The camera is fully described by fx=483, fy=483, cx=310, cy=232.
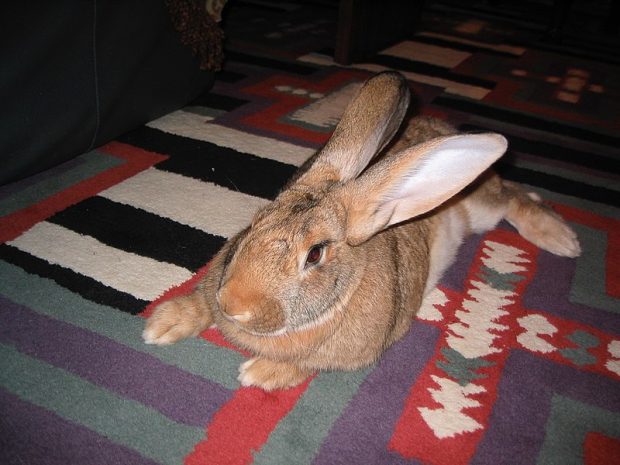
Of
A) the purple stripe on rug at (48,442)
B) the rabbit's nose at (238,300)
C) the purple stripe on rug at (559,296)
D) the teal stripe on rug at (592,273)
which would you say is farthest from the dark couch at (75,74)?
the teal stripe on rug at (592,273)

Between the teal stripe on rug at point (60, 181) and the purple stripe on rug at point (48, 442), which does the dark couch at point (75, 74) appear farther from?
the purple stripe on rug at point (48, 442)

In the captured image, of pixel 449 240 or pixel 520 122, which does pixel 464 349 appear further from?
pixel 520 122

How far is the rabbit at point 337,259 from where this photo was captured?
0.92 metres

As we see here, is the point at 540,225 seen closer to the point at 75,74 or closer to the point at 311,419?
the point at 311,419

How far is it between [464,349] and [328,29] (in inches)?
130

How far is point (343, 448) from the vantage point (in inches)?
38.4

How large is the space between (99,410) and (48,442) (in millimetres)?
103

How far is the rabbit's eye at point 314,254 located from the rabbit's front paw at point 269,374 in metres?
0.27

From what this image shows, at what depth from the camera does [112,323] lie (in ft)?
3.85

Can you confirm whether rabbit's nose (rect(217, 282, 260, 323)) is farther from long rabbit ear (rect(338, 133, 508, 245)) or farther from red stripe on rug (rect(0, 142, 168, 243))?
red stripe on rug (rect(0, 142, 168, 243))

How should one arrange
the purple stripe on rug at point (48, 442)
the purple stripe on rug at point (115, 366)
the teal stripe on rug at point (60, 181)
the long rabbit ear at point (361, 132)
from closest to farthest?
the purple stripe on rug at point (48, 442) < the purple stripe on rug at point (115, 366) < the long rabbit ear at point (361, 132) < the teal stripe on rug at point (60, 181)

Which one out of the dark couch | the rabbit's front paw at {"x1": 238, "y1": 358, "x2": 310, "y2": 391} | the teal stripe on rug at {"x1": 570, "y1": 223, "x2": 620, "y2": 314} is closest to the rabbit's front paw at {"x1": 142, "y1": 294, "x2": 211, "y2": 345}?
the rabbit's front paw at {"x1": 238, "y1": 358, "x2": 310, "y2": 391}

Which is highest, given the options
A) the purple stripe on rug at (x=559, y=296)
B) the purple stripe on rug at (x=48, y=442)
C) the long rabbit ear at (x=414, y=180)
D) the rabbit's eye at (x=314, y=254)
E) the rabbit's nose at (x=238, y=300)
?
the long rabbit ear at (x=414, y=180)

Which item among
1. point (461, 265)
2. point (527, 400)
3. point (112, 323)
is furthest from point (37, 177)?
point (527, 400)
